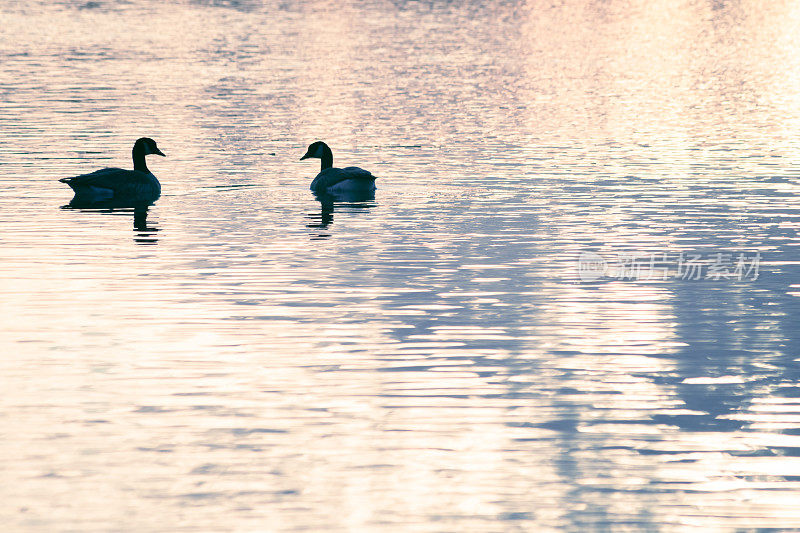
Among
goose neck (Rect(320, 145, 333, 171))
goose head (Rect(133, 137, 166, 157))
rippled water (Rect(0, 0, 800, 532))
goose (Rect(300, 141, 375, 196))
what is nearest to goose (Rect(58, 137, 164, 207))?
rippled water (Rect(0, 0, 800, 532))

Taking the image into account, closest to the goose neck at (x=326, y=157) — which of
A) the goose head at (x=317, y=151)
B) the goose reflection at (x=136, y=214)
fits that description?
the goose head at (x=317, y=151)

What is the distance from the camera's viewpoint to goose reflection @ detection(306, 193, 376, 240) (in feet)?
84.0

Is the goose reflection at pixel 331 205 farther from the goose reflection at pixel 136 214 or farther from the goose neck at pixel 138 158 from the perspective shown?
the goose neck at pixel 138 158

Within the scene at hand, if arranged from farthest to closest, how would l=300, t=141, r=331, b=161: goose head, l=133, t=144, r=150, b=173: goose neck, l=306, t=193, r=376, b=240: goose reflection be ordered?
l=300, t=141, r=331, b=161: goose head → l=133, t=144, r=150, b=173: goose neck → l=306, t=193, r=376, b=240: goose reflection

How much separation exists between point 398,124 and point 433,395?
29168mm

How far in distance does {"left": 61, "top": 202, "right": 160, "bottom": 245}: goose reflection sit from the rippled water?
167mm

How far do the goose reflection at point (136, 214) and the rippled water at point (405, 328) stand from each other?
0.55 ft

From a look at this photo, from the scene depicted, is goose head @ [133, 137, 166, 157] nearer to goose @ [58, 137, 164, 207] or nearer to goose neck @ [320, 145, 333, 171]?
goose @ [58, 137, 164, 207]

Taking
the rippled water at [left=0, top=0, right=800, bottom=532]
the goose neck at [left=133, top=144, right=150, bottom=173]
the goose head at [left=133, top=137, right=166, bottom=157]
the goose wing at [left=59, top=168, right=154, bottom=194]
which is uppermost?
the goose head at [left=133, top=137, right=166, bottom=157]

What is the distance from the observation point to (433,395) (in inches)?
541

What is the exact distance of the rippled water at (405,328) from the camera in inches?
444

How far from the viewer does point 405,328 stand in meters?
16.7

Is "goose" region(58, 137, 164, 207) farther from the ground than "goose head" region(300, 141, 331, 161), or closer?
closer

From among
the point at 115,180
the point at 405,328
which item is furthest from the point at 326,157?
the point at 405,328
